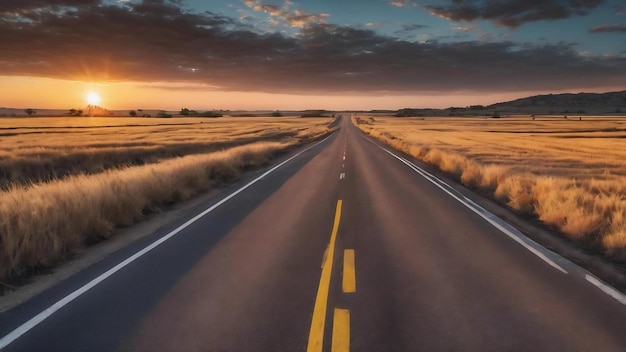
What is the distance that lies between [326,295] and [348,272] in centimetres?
100

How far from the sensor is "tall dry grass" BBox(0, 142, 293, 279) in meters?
7.10

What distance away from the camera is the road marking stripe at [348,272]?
6020mm

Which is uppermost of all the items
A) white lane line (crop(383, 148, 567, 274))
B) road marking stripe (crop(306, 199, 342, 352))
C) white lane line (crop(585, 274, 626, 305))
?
road marking stripe (crop(306, 199, 342, 352))

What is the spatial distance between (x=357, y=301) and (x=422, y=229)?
4.39 meters

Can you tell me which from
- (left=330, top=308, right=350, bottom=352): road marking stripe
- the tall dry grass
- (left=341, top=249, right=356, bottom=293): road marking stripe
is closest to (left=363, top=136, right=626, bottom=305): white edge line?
(left=341, top=249, right=356, bottom=293): road marking stripe

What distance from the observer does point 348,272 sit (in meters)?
6.68

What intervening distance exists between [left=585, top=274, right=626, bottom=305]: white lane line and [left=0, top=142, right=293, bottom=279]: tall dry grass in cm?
834

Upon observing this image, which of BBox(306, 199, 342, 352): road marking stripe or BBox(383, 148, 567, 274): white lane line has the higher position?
BBox(306, 199, 342, 352): road marking stripe

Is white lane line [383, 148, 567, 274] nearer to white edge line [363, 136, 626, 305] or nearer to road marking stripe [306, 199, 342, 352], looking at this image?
white edge line [363, 136, 626, 305]

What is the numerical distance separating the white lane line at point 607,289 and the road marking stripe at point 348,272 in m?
3.45

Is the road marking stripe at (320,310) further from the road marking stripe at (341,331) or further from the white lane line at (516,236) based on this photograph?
the white lane line at (516,236)

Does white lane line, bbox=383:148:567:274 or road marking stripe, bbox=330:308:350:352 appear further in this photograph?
white lane line, bbox=383:148:567:274

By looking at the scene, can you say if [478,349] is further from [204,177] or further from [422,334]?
[204,177]

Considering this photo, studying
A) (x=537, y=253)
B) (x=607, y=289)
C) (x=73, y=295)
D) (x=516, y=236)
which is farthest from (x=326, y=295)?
(x=516, y=236)
